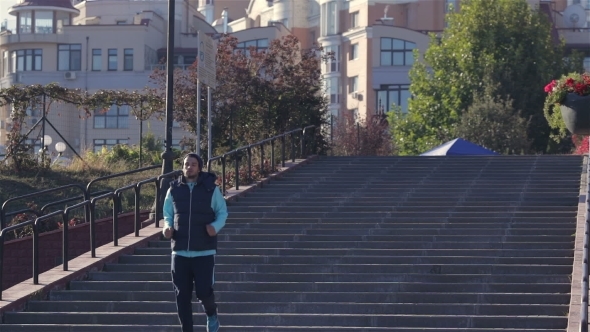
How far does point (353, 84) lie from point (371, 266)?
207ft

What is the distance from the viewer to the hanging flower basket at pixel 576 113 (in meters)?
17.8


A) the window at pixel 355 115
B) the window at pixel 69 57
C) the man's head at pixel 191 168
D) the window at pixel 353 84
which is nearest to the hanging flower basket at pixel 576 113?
the man's head at pixel 191 168

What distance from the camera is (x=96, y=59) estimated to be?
73.9 m

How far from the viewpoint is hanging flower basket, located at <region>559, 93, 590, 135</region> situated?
58.5ft

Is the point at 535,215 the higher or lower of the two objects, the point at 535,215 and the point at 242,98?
the lower

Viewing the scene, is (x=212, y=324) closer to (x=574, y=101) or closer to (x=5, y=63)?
(x=574, y=101)

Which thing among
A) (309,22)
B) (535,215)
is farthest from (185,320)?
(309,22)

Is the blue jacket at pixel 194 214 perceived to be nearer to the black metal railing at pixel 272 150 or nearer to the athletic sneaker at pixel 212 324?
the athletic sneaker at pixel 212 324

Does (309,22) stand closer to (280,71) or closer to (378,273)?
(280,71)

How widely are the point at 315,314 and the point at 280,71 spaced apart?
16.7 m

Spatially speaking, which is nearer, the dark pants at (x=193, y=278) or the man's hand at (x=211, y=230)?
the man's hand at (x=211, y=230)

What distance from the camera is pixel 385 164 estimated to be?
79.4 ft

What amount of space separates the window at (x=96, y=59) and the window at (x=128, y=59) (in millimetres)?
1536

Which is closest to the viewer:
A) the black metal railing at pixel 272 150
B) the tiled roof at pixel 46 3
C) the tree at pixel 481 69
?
the black metal railing at pixel 272 150
